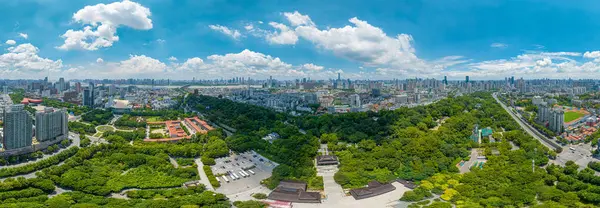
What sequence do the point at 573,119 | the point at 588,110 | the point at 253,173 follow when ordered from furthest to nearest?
the point at 588,110, the point at 573,119, the point at 253,173

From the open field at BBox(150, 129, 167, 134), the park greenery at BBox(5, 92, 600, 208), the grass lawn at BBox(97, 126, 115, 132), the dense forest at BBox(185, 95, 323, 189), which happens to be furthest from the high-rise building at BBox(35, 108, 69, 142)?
the dense forest at BBox(185, 95, 323, 189)

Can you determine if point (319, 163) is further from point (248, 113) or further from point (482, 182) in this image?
point (248, 113)

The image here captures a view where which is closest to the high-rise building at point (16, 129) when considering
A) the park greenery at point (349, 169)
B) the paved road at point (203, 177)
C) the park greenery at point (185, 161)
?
the park greenery at point (349, 169)

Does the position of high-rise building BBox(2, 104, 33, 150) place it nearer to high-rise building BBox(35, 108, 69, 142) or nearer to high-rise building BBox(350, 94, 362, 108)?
high-rise building BBox(35, 108, 69, 142)

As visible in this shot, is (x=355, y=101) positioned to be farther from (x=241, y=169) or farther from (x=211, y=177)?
(x=211, y=177)

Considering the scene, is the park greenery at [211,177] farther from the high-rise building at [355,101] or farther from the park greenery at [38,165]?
the high-rise building at [355,101]

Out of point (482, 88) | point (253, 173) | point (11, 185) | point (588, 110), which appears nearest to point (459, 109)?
point (588, 110)
